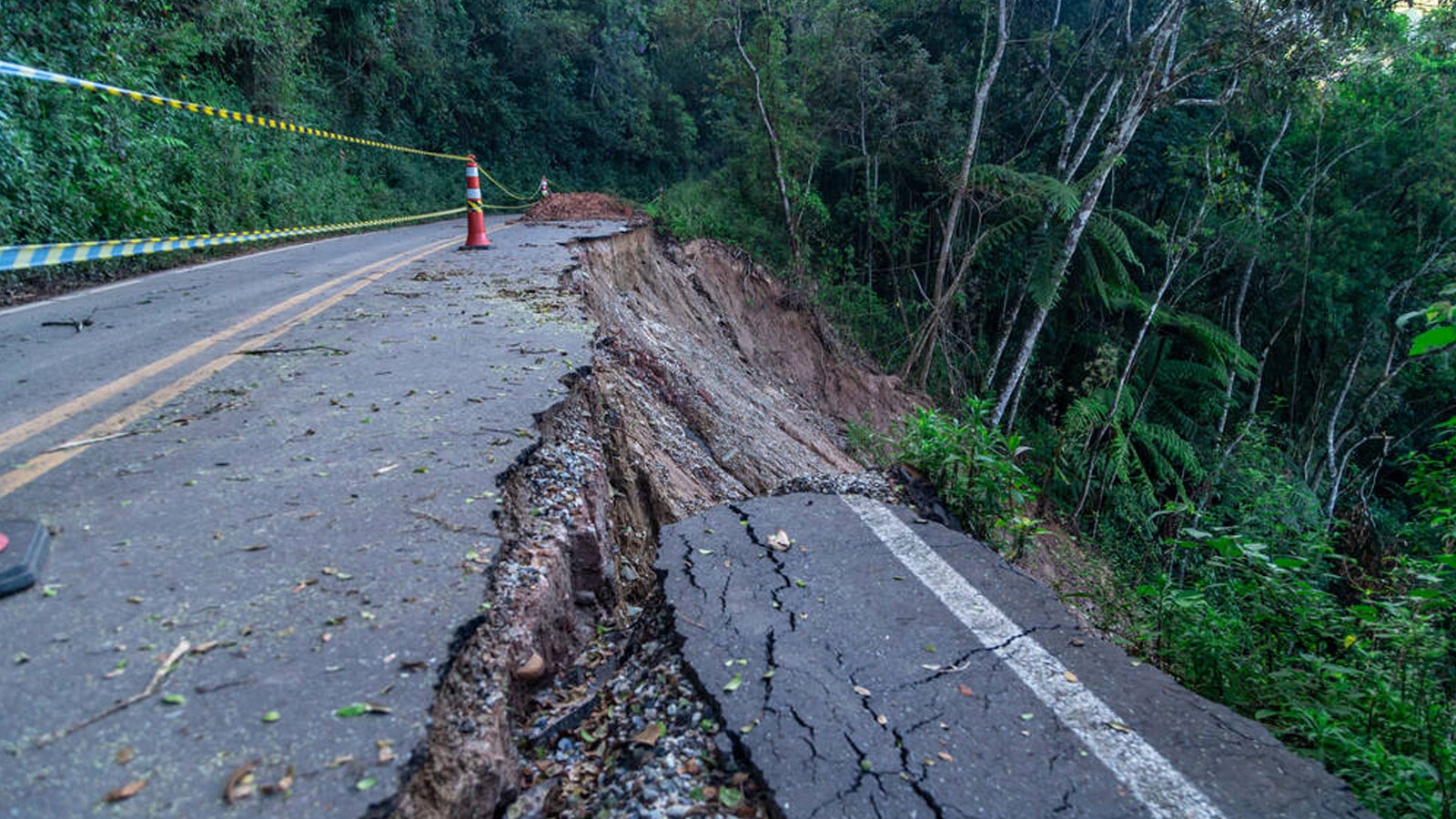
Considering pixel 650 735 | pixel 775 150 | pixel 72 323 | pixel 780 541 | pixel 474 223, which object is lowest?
pixel 650 735

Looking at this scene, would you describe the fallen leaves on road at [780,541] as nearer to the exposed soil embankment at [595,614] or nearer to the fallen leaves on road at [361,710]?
the exposed soil embankment at [595,614]

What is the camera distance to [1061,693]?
2348mm

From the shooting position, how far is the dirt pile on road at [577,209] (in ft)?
44.8

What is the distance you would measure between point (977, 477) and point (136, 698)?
11.5 feet

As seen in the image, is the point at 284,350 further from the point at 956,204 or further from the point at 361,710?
the point at 956,204

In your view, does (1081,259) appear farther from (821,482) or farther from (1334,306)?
(821,482)

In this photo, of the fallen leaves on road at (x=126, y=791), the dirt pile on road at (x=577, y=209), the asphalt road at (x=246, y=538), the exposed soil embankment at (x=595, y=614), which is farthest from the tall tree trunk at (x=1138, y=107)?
the fallen leaves on road at (x=126, y=791)

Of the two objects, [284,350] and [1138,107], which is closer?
[284,350]

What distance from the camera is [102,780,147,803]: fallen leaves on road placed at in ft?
5.15

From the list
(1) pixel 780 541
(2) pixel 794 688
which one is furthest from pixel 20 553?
(1) pixel 780 541

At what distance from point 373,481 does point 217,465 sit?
27.1 inches

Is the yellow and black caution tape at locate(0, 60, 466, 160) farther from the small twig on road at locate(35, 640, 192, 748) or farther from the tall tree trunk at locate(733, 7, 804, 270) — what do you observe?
the tall tree trunk at locate(733, 7, 804, 270)

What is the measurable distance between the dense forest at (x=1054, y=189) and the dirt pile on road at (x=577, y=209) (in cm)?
148

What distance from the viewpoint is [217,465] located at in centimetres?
312
